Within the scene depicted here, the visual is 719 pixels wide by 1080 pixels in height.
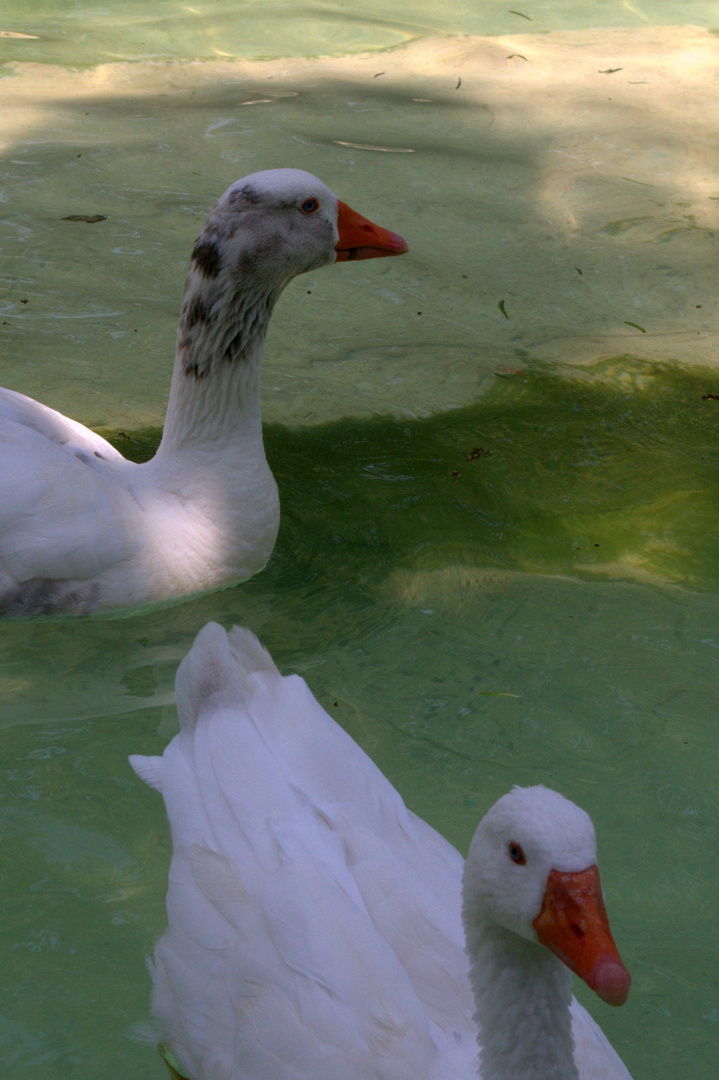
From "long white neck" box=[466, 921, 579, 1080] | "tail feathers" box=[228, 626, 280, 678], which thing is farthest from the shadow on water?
"long white neck" box=[466, 921, 579, 1080]

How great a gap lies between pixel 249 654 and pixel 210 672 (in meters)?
0.12

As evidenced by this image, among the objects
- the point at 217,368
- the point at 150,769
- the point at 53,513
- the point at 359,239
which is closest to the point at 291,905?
the point at 150,769

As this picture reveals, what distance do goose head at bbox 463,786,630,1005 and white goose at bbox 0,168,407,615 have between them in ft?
5.94

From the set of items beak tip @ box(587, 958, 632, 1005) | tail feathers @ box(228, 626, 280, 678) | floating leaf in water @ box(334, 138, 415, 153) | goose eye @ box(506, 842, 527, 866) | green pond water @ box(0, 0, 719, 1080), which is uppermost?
goose eye @ box(506, 842, 527, 866)

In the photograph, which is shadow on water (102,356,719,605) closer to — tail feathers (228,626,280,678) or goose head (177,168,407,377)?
goose head (177,168,407,377)

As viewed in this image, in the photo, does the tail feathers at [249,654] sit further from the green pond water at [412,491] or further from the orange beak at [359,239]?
the orange beak at [359,239]

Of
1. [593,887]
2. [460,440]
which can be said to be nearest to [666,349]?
[460,440]

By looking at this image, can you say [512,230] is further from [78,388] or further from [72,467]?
[72,467]

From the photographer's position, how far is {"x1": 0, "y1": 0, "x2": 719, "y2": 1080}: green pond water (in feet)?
9.12

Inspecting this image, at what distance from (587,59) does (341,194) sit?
343 centimetres

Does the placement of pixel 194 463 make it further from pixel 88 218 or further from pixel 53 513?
pixel 88 218

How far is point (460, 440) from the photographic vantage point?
185 inches

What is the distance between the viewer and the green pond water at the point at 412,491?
2.78 metres

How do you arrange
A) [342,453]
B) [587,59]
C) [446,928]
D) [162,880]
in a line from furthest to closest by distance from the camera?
1. [587,59]
2. [342,453]
3. [162,880]
4. [446,928]
